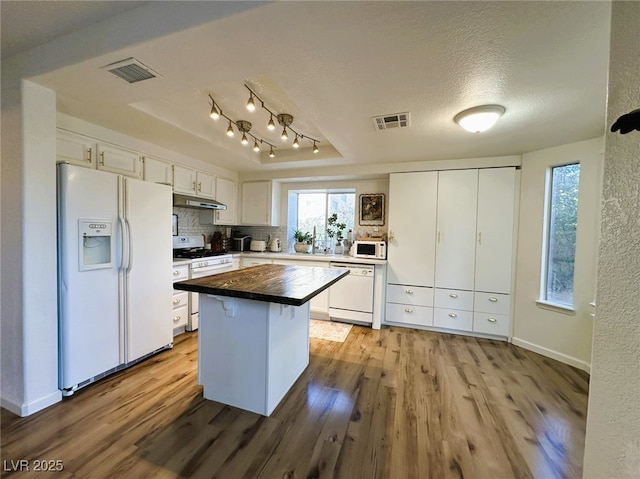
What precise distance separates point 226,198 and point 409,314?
3.31 metres

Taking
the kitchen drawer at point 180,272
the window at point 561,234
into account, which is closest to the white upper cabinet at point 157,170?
the kitchen drawer at point 180,272

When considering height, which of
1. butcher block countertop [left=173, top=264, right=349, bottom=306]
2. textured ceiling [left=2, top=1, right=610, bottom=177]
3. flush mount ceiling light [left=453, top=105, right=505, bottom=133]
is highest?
textured ceiling [left=2, top=1, right=610, bottom=177]

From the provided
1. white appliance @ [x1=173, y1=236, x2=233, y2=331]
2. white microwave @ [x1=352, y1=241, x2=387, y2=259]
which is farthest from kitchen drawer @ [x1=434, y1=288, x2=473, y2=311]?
white appliance @ [x1=173, y1=236, x2=233, y2=331]

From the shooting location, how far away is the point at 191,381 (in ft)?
7.38

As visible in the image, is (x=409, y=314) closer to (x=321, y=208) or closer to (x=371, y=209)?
(x=371, y=209)

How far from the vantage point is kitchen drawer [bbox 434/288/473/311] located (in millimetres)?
3360

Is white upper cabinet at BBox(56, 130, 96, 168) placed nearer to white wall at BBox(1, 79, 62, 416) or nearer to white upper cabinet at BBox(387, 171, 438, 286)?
white wall at BBox(1, 79, 62, 416)

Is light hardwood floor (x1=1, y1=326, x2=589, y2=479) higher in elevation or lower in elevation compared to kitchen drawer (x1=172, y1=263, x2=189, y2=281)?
lower

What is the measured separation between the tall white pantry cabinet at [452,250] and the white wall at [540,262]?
13cm

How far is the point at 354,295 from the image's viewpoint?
11.9ft

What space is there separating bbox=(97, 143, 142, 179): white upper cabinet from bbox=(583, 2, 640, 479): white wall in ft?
11.5

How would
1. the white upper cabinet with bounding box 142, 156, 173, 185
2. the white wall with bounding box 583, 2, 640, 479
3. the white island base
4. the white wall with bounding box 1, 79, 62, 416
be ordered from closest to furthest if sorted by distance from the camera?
the white wall with bounding box 583, 2, 640, 479
the white wall with bounding box 1, 79, 62, 416
the white island base
the white upper cabinet with bounding box 142, 156, 173, 185

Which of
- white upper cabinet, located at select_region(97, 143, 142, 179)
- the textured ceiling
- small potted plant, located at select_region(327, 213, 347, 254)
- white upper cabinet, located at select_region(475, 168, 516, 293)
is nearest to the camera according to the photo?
the textured ceiling

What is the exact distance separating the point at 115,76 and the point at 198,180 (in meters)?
2.08
